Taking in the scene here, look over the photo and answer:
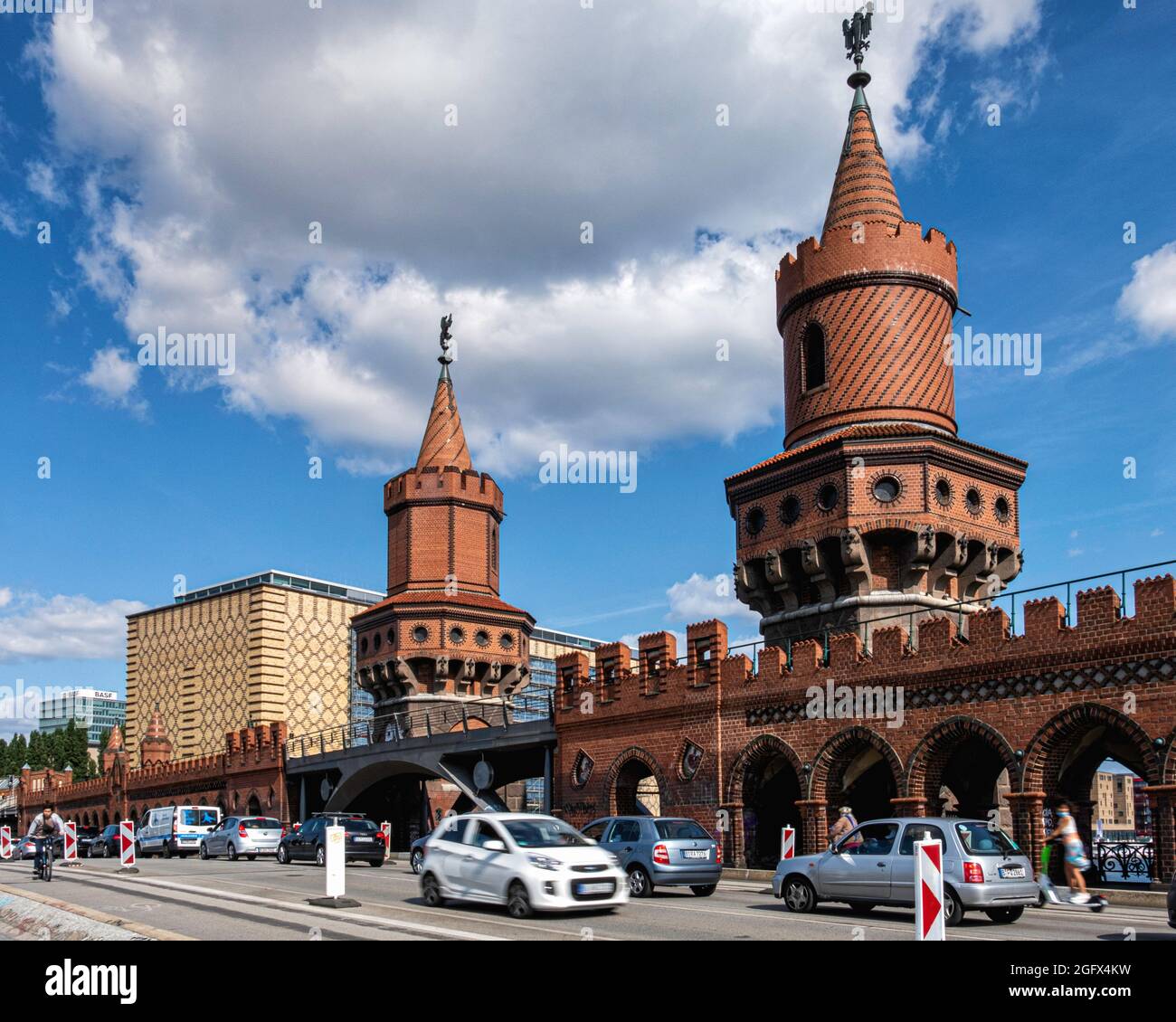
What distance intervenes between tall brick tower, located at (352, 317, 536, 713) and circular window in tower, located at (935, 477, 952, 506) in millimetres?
21536

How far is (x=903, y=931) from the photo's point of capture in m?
14.1

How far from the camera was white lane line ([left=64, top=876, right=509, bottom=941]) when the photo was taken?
13.2 meters

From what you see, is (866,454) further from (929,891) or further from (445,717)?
(929,891)

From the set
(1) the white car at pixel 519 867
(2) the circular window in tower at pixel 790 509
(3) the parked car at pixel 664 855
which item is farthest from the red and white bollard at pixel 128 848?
(2) the circular window in tower at pixel 790 509

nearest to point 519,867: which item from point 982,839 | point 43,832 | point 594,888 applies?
point 594,888

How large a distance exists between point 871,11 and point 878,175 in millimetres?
5062

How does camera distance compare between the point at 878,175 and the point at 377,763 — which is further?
the point at 377,763

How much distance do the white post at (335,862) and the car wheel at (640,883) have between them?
4.81m

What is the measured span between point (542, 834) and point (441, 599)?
101 ft

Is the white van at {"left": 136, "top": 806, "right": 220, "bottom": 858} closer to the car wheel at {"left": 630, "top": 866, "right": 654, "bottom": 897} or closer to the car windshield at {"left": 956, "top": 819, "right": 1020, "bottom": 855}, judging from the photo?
the car wheel at {"left": 630, "top": 866, "right": 654, "bottom": 897}

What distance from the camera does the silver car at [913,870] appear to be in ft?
50.4

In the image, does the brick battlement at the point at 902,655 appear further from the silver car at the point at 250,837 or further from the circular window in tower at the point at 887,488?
the silver car at the point at 250,837
